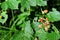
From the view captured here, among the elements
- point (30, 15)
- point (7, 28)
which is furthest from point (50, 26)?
point (7, 28)

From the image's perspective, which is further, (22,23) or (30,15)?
(30,15)

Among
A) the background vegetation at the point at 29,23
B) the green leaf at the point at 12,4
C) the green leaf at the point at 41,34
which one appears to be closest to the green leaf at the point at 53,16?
the background vegetation at the point at 29,23

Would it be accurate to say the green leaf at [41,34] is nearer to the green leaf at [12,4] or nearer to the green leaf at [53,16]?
the green leaf at [53,16]

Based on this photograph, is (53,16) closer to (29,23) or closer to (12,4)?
(29,23)

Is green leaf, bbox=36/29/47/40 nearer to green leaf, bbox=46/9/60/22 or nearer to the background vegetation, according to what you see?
the background vegetation

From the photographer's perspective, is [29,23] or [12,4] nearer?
[12,4]

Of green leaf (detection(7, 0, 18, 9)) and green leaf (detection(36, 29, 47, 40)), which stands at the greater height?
green leaf (detection(7, 0, 18, 9))

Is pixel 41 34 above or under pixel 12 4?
under

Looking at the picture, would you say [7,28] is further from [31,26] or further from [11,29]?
[31,26]

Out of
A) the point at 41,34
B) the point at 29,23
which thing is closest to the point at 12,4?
the point at 29,23

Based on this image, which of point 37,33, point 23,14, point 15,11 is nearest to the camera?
point 37,33

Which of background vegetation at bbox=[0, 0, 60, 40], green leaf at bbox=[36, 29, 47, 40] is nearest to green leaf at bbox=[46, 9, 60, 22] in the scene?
background vegetation at bbox=[0, 0, 60, 40]
